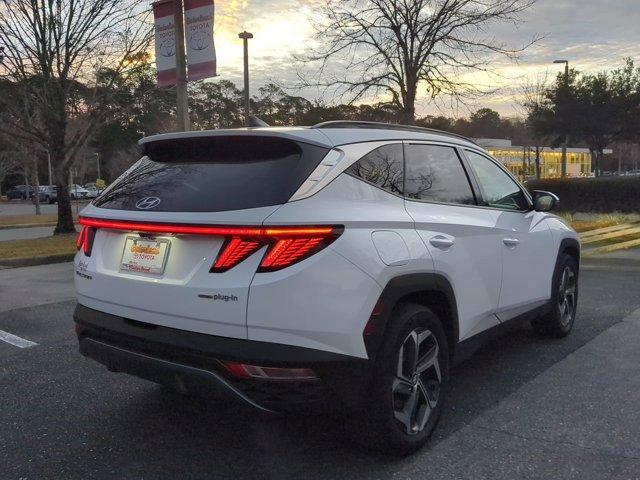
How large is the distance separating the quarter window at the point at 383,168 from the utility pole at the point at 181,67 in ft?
25.8

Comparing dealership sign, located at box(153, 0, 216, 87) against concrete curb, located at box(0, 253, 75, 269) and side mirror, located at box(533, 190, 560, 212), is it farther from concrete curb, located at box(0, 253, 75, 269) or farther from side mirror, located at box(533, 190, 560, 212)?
side mirror, located at box(533, 190, 560, 212)

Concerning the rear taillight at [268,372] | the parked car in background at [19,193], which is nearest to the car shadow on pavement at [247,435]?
the rear taillight at [268,372]

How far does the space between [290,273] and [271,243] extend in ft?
0.51

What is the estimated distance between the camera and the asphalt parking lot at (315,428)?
305 cm

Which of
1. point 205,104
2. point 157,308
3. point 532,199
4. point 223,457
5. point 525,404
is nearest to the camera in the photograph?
point 157,308

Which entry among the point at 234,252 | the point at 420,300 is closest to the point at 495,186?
the point at 420,300

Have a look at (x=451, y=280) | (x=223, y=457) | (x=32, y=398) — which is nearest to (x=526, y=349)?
(x=451, y=280)

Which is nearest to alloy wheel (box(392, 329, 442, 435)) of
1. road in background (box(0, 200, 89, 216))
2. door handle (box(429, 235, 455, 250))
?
door handle (box(429, 235, 455, 250))

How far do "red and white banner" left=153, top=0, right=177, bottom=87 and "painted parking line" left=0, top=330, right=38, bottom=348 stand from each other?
19.9ft

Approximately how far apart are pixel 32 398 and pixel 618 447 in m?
3.64

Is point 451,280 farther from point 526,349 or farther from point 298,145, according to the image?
point 526,349

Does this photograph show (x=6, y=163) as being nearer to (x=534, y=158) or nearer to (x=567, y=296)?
(x=567, y=296)

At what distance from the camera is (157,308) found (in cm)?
Result: 291

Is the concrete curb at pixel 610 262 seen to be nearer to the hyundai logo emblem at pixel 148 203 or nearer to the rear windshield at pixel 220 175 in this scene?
the rear windshield at pixel 220 175
